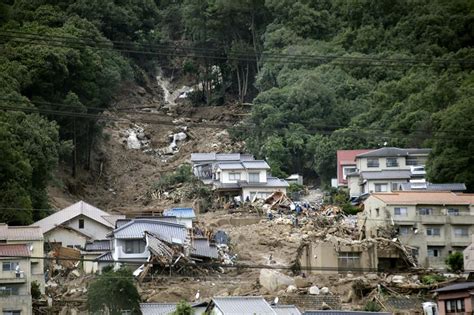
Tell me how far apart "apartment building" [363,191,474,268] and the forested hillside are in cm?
368

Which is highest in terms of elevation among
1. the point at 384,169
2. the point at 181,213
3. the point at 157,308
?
the point at 384,169

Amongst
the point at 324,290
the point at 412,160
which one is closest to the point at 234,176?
the point at 412,160

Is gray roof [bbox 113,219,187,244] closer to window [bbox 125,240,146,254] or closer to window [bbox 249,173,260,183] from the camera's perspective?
window [bbox 125,240,146,254]

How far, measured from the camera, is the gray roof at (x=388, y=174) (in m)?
59.0

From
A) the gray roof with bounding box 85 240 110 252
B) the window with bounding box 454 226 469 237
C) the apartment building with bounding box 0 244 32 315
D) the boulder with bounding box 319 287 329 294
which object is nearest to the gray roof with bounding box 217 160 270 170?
the window with bounding box 454 226 469 237

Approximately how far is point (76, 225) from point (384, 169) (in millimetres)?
15001

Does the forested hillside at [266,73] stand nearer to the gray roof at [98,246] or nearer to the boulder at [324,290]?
the gray roof at [98,246]

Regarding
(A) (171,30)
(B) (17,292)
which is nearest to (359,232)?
(B) (17,292)

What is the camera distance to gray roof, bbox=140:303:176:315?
38.8 meters

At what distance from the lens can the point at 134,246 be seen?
4603cm

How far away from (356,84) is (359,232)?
21756mm

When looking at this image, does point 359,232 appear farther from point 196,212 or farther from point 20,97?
point 20,97

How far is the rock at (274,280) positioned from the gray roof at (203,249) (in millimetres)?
2725

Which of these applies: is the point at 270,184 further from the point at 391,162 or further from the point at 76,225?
the point at 76,225
